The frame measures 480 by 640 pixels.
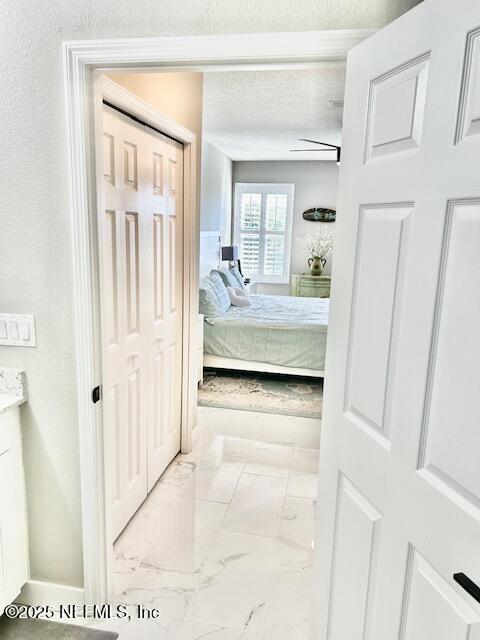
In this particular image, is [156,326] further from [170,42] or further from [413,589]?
[413,589]

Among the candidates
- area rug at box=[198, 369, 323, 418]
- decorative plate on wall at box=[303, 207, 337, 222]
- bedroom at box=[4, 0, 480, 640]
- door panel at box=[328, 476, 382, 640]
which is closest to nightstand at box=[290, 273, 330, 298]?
decorative plate on wall at box=[303, 207, 337, 222]

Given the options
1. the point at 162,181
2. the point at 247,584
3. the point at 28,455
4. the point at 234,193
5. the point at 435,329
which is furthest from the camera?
the point at 234,193

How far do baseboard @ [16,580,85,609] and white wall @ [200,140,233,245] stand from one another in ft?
14.9

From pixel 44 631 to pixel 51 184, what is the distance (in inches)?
66.5

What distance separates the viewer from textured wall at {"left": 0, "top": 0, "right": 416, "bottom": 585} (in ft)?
4.39

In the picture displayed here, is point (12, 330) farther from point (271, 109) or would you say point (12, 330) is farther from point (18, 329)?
point (271, 109)

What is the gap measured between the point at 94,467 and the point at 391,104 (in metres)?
1.55

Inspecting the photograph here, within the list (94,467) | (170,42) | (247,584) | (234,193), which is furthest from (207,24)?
(234,193)

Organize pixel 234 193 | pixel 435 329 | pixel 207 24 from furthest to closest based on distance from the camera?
pixel 234 193 < pixel 207 24 < pixel 435 329

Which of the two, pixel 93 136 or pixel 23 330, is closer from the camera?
pixel 93 136

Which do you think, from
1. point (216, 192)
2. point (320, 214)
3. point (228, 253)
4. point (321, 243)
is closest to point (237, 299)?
point (228, 253)

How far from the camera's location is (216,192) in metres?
6.71

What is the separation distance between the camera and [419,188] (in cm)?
100

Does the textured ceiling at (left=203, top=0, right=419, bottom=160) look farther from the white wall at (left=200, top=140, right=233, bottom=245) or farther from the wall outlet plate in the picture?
the wall outlet plate
